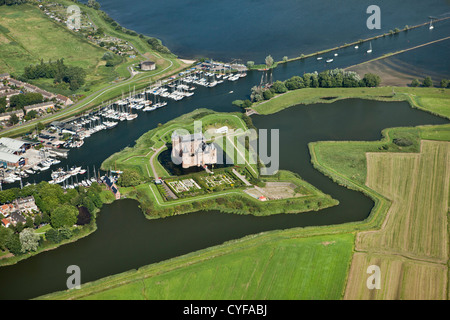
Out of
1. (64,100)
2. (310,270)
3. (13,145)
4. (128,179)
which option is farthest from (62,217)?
(64,100)

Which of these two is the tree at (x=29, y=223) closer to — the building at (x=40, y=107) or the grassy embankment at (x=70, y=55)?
the grassy embankment at (x=70, y=55)

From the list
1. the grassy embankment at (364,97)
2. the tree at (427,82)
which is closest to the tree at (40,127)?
the grassy embankment at (364,97)

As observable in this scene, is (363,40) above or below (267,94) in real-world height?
above

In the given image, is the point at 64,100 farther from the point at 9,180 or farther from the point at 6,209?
the point at 6,209

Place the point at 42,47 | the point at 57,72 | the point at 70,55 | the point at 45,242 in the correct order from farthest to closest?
the point at 42,47
the point at 70,55
the point at 57,72
the point at 45,242

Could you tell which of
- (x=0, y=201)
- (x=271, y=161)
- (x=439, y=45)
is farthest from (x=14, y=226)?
(x=439, y=45)

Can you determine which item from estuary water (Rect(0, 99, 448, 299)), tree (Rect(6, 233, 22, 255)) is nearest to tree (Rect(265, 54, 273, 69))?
estuary water (Rect(0, 99, 448, 299))

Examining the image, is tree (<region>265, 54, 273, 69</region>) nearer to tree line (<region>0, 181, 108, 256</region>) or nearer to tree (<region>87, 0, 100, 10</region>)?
tree line (<region>0, 181, 108, 256</region>)
